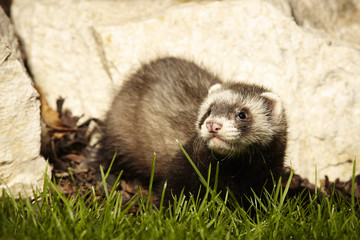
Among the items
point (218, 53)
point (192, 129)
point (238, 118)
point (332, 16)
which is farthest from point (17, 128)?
point (332, 16)

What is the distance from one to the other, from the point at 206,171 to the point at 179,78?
1432mm

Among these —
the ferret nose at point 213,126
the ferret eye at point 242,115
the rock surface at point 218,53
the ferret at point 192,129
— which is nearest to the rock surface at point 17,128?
the ferret at point 192,129

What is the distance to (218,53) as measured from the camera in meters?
5.86

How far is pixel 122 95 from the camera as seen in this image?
570 centimetres

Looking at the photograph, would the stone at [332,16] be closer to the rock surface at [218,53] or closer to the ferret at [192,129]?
the rock surface at [218,53]

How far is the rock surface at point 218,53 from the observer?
214 inches

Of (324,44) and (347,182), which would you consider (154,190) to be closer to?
(347,182)

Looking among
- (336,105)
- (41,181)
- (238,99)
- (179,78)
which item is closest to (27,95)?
(41,181)

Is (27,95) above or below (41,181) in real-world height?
above

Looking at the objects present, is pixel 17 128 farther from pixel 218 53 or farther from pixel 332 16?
pixel 332 16

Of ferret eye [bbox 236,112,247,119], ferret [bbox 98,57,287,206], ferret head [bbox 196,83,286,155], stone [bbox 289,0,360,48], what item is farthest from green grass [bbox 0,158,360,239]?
Answer: stone [bbox 289,0,360,48]

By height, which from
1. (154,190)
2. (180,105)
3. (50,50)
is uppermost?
(50,50)

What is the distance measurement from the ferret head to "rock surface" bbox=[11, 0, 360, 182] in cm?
80

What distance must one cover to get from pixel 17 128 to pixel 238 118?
7.33 ft
